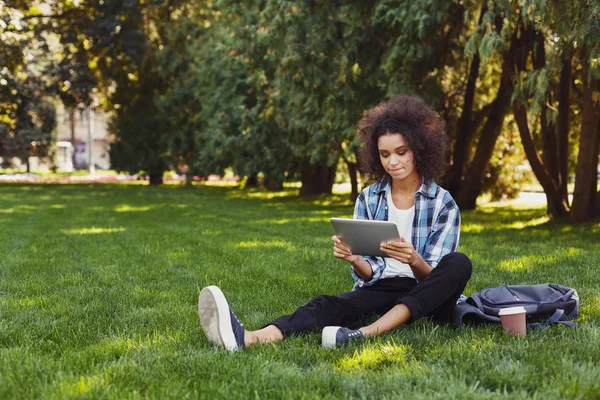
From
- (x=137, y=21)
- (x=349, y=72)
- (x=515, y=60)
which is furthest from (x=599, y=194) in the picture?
(x=137, y=21)

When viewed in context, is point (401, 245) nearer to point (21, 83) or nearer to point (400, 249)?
point (400, 249)

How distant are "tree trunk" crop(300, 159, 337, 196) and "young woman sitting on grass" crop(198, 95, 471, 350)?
652 inches

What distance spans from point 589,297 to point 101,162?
67058 mm

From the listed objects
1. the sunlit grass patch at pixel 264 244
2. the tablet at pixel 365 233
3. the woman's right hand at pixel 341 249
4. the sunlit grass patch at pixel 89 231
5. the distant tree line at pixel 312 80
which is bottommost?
the sunlit grass patch at pixel 89 231

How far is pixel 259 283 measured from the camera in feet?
18.3

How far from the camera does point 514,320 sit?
145 inches

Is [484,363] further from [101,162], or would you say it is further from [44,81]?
[101,162]

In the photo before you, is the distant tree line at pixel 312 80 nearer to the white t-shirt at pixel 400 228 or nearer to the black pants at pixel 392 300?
the white t-shirt at pixel 400 228

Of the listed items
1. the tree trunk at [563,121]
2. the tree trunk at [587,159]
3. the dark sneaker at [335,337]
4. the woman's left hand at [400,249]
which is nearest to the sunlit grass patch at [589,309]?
the woman's left hand at [400,249]

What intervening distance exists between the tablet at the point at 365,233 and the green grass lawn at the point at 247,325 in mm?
500

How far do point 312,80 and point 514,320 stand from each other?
30.1 feet

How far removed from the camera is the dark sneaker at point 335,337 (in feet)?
11.6

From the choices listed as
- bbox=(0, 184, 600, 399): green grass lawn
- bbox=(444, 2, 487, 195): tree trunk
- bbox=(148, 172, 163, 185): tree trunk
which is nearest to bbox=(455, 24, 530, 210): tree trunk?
bbox=(444, 2, 487, 195): tree trunk

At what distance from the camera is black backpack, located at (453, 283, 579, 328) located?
3910 mm
